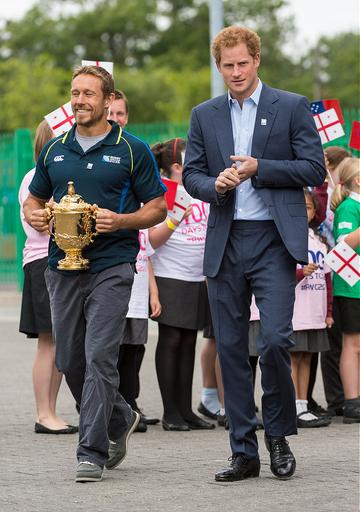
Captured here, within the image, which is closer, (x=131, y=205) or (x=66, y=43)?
(x=131, y=205)

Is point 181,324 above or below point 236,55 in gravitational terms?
below

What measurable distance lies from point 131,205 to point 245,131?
2.29 ft

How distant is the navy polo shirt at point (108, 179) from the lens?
6680mm

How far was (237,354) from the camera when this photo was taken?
6691 millimetres

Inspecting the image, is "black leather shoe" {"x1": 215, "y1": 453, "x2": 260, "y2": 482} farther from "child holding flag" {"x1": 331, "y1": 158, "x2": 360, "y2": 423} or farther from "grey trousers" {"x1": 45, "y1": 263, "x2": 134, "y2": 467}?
"child holding flag" {"x1": 331, "y1": 158, "x2": 360, "y2": 423}

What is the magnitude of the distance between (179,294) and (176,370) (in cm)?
50

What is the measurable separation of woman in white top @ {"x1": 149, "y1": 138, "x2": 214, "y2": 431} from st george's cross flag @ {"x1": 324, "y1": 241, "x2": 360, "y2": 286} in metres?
0.87

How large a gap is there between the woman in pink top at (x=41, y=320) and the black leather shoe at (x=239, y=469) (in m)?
2.03

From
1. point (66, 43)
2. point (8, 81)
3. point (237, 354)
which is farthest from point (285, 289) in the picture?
point (66, 43)

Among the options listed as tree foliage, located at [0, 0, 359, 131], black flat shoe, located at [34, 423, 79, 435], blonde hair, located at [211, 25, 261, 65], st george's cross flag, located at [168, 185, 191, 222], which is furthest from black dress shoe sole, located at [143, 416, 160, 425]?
tree foliage, located at [0, 0, 359, 131]

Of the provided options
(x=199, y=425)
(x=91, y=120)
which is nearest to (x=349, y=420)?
(x=199, y=425)

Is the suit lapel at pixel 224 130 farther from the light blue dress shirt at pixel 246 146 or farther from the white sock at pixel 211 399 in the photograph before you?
the white sock at pixel 211 399

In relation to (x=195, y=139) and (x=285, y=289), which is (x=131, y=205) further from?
(x=285, y=289)

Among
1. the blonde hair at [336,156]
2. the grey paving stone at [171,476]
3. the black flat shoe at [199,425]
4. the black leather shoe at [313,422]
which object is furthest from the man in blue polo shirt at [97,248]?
the blonde hair at [336,156]
